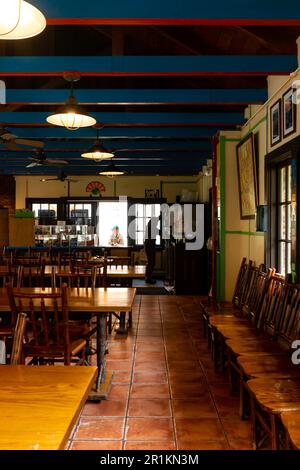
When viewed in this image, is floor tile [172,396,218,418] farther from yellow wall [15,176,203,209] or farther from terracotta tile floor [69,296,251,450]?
yellow wall [15,176,203,209]

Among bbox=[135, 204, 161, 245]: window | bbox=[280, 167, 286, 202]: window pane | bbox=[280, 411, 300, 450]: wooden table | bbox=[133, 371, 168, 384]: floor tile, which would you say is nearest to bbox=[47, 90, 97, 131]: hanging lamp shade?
bbox=[280, 167, 286, 202]: window pane

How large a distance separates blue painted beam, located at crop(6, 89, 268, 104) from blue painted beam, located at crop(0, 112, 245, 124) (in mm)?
1014

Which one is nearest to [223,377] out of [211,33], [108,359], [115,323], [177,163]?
[108,359]

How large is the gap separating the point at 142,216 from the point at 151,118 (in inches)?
311

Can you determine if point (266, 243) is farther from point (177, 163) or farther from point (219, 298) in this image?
point (177, 163)

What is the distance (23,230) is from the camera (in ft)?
36.1

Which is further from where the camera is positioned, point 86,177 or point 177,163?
point 86,177

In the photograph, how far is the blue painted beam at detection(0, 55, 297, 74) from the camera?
4.47 metres

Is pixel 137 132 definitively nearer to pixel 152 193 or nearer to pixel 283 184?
pixel 283 184

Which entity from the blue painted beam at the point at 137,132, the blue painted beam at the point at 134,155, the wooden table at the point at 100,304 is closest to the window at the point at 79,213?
the blue painted beam at the point at 134,155

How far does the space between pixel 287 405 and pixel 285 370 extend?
0.62 metres

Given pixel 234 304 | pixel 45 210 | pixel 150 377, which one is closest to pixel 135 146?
pixel 234 304
